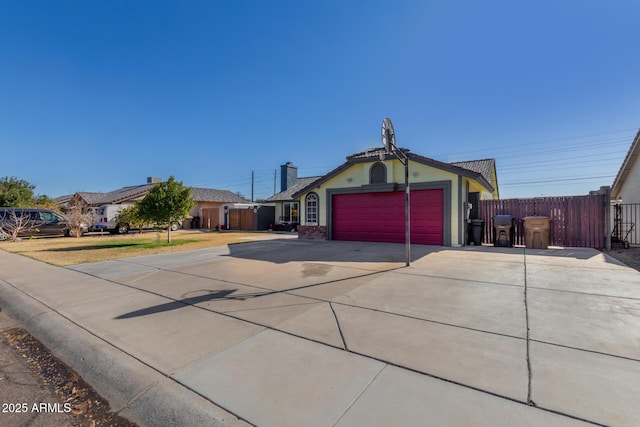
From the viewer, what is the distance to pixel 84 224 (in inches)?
808

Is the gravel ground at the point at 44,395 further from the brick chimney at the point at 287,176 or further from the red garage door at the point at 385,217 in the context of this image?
the brick chimney at the point at 287,176

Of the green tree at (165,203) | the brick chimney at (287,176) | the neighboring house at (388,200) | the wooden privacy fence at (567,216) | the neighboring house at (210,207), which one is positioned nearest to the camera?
the wooden privacy fence at (567,216)

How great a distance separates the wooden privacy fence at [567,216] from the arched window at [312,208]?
828 centimetres

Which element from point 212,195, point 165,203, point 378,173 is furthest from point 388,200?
point 212,195

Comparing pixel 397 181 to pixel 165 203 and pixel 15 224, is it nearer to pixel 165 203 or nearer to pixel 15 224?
pixel 165 203

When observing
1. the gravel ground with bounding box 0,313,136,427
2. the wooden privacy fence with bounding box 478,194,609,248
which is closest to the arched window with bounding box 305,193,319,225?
the wooden privacy fence with bounding box 478,194,609,248

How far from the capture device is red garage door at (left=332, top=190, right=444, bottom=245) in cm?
1230

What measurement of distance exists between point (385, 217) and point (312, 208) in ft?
14.3

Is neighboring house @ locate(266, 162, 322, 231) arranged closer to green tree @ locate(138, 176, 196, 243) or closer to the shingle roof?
green tree @ locate(138, 176, 196, 243)

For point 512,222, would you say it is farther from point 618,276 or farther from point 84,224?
point 84,224

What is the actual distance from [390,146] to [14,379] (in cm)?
783

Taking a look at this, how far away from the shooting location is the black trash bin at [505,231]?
1152cm

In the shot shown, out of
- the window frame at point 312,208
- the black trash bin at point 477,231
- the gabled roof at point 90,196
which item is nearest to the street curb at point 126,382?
the window frame at point 312,208

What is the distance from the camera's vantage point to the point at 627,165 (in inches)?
513
